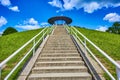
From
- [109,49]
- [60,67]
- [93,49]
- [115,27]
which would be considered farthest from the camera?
[115,27]

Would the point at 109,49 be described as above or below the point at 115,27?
below

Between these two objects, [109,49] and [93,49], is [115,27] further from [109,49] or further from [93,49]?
[93,49]

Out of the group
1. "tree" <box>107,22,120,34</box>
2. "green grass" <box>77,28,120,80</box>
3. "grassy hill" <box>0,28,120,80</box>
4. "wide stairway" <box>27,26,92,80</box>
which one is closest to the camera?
"wide stairway" <box>27,26,92,80</box>

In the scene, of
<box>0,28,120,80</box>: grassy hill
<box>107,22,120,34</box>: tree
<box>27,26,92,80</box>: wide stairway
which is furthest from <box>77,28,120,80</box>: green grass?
<box>107,22,120,34</box>: tree

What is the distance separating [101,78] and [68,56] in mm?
3099

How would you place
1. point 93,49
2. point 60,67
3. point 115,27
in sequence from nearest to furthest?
1. point 60,67
2. point 93,49
3. point 115,27

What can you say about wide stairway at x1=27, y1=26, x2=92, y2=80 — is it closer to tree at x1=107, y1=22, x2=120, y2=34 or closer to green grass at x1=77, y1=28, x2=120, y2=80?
green grass at x1=77, y1=28, x2=120, y2=80

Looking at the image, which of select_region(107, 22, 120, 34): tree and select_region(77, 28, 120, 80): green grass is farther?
select_region(107, 22, 120, 34): tree

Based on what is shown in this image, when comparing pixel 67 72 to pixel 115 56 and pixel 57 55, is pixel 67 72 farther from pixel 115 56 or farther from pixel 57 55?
pixel 115 56

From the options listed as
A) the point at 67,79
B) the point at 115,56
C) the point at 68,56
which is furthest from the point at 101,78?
the point at 115,56

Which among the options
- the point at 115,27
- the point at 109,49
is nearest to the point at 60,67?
Answer: the point at 109,49

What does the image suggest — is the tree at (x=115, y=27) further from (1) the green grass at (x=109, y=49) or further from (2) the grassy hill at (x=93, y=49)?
(1) the green grass at (x=109, y=49)

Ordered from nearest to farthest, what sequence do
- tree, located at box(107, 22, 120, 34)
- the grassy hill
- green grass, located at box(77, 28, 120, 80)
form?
green grass, located at box(77, 28, 120, 80) < the grassy hill < tree, located at box(107, 22, 120, 34)

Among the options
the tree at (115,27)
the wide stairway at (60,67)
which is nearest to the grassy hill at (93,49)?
the wide stairway at (60,67)
